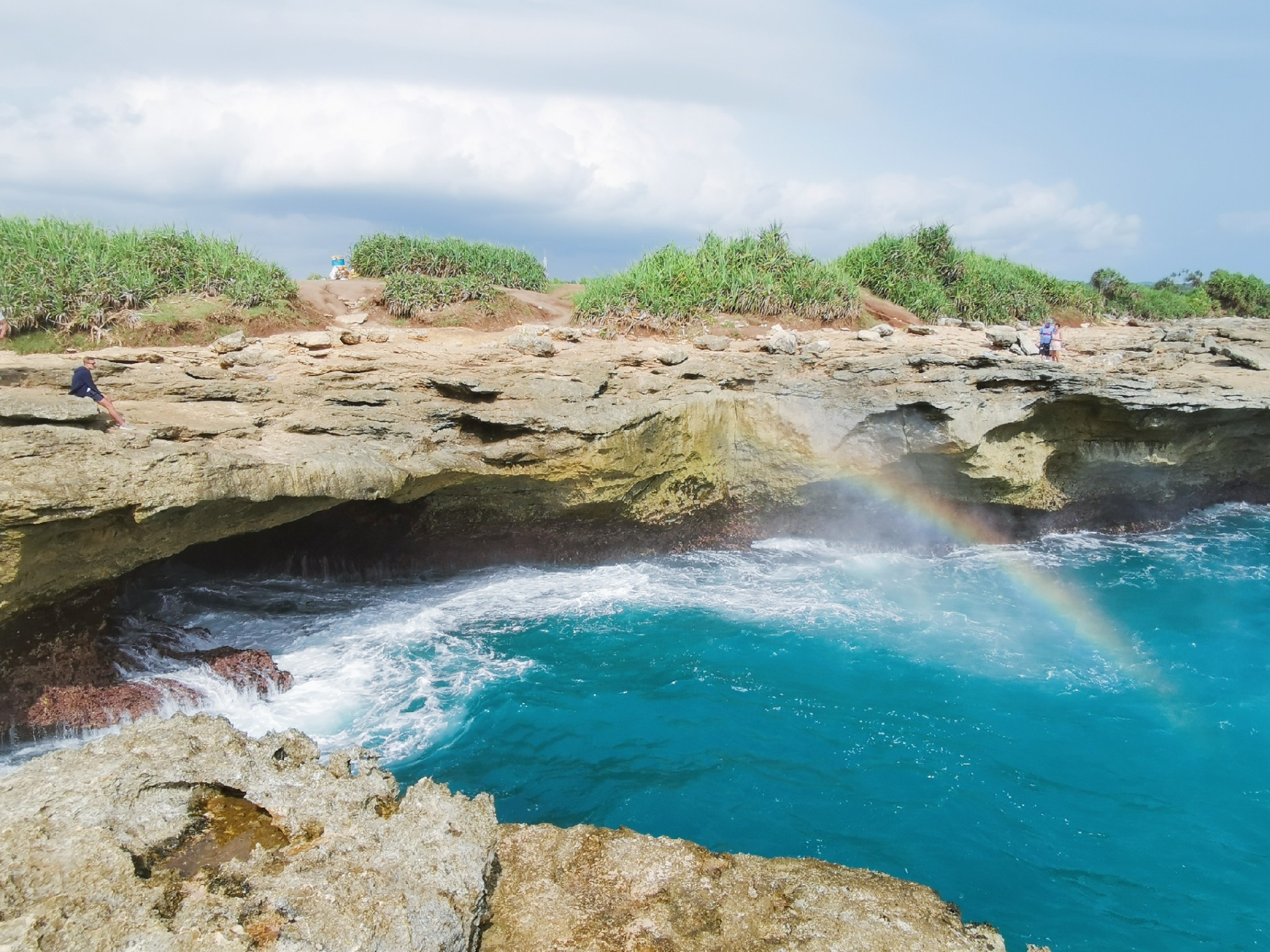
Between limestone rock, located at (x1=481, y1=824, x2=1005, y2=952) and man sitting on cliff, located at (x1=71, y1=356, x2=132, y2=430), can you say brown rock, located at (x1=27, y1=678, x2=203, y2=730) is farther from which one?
limestone rock, located at (x1=481, y1=824, x2=1005, y2=952)

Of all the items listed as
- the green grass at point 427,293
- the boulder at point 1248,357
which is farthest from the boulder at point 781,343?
the boulder at point 1248,357

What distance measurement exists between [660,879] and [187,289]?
15489 mm

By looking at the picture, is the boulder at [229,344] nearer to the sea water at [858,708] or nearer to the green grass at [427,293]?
the sea water at [858,708]

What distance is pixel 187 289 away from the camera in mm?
15516

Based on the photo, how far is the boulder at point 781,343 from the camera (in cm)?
1471

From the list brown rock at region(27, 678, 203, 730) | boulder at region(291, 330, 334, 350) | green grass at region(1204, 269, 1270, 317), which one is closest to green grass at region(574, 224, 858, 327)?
boulder at region(291, 330, 334, 350)

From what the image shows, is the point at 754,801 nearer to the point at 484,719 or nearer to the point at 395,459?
the point at 484,719

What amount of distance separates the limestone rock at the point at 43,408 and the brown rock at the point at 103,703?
2.70m

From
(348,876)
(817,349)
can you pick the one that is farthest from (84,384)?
(817,349)

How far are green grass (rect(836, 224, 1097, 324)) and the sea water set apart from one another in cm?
1075

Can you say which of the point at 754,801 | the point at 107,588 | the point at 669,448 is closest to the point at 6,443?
the point at 107,588

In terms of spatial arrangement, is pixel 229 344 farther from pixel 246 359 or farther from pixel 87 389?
pixel 87 389

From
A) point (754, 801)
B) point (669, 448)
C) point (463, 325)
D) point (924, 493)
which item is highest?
point (463, 325)

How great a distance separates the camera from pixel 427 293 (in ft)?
57.1
